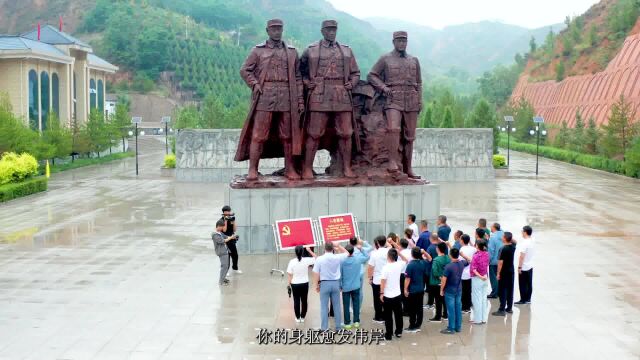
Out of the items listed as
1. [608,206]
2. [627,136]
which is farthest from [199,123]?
[608,206]

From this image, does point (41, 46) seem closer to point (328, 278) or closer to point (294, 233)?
point (294, 233)

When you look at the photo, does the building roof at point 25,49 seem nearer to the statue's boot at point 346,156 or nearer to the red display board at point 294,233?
the statue's boot at point 346,156

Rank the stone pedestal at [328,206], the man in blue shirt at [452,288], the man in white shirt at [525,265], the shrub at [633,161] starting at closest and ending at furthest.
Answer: the man in blue shirt at [452,288]
the man in white shirt at [525,265]
the stone pedestal at [328,206]
the shrub at [633,161]

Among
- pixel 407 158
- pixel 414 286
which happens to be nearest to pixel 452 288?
pixel 414 286

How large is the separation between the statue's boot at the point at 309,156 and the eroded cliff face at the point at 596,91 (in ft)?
111

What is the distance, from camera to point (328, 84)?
42.0 feet

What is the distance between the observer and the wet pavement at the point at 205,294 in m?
7.82

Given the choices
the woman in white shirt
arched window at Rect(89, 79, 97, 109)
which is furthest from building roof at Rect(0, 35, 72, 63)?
the woman in white shirt

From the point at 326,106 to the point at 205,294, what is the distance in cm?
432

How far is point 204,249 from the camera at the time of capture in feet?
44.4

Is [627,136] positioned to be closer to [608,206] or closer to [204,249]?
[608,206]

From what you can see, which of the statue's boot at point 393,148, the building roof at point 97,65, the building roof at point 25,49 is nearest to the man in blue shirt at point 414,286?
the statue's boot at point 393,148

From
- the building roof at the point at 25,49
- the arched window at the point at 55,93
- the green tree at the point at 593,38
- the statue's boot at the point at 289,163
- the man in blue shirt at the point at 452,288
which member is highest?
the green tree at the point at 593,38

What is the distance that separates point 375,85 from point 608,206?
9.67 m
